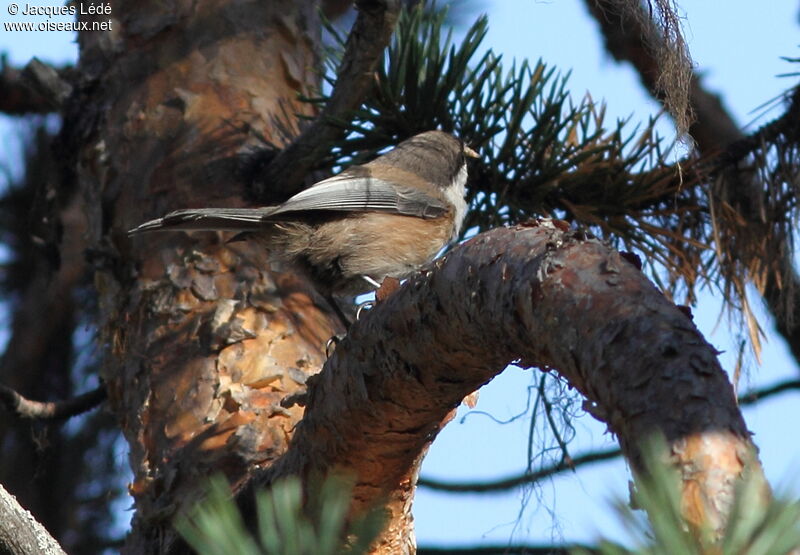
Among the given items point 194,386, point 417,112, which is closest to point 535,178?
point 417,112

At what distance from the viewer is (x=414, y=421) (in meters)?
1.68

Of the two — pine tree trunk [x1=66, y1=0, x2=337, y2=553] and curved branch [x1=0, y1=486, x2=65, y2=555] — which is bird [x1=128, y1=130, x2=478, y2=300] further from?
curved branch [x1=0, y1=486, x2=65, y2=555]

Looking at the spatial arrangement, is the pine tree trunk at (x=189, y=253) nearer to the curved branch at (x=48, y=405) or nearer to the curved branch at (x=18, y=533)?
the curved branch at (x=48, y=405)

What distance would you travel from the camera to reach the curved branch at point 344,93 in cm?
206

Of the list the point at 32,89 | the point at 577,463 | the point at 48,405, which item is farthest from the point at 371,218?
the point at 32,89

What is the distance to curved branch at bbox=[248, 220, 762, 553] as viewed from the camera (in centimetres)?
92

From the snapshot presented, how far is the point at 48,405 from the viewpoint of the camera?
250 centimetres

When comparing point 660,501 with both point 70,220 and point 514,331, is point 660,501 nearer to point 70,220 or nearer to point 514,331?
point 514,331

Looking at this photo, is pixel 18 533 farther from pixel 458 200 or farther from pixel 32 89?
pixel 32 89

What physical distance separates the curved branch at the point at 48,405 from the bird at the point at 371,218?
1.82ft

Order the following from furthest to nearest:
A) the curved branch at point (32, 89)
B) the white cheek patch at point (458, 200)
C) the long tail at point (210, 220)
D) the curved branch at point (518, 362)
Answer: the curved branch at point (32, 89) → the white cheek patch at point (458, 200) → the long tail at point (210, 220) → the curved branch at point (518, 362)

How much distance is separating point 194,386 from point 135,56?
1037 mm

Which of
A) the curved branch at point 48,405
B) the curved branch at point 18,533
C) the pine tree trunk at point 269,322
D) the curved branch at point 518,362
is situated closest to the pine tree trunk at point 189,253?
the pine tree trunk at point 269,322

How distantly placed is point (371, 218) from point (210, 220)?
630 millimetres
